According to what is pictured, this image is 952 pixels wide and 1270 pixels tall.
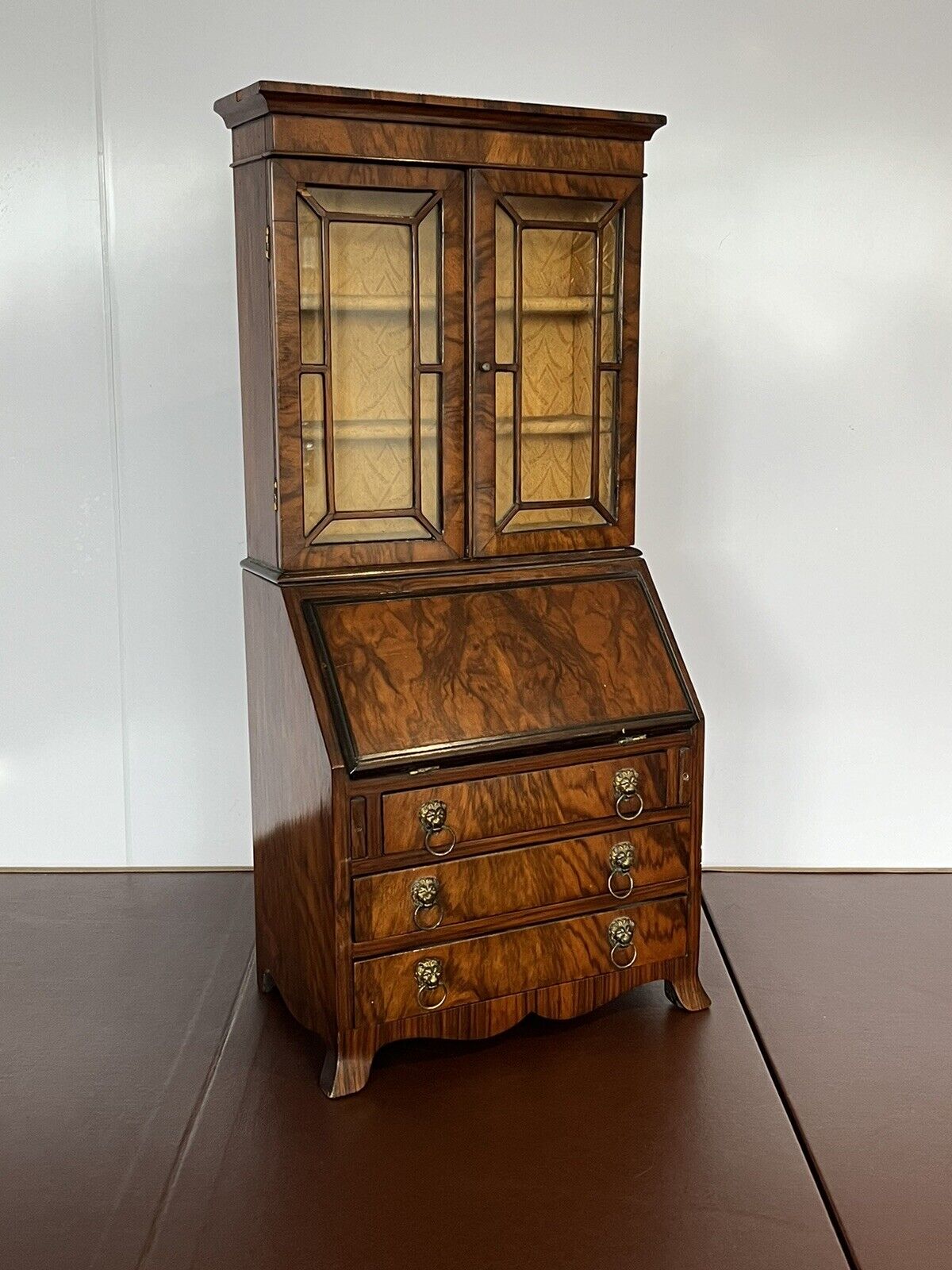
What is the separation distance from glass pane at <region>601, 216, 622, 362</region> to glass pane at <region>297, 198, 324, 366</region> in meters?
0.60

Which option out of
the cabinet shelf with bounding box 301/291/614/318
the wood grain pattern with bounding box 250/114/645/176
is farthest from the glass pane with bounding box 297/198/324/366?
the wood grain pattern with bounding box 250/114/645/176

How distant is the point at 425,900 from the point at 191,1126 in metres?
0.59

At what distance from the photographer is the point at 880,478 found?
11.7ft

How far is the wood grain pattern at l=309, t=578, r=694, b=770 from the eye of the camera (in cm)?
248

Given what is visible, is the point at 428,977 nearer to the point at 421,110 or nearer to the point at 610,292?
the point at 610,292

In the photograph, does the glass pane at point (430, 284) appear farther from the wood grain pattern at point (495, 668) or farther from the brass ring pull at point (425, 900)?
the brass ring pull at point (425, 900)

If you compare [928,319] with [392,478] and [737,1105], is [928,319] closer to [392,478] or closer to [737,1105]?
[392,478]

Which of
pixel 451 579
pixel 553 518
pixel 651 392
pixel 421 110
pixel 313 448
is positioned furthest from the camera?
pixel 651 392

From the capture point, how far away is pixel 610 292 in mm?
2727

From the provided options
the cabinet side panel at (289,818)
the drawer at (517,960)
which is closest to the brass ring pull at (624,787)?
the drawer at (517,960)

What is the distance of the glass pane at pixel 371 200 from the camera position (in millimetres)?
2447

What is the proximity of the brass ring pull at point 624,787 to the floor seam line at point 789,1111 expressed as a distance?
0.55 meters

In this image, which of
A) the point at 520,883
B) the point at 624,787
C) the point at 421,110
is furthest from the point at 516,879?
the point at 421,110

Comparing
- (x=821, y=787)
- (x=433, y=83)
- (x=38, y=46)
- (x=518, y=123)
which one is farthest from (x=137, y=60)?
(x=821, y=787)
